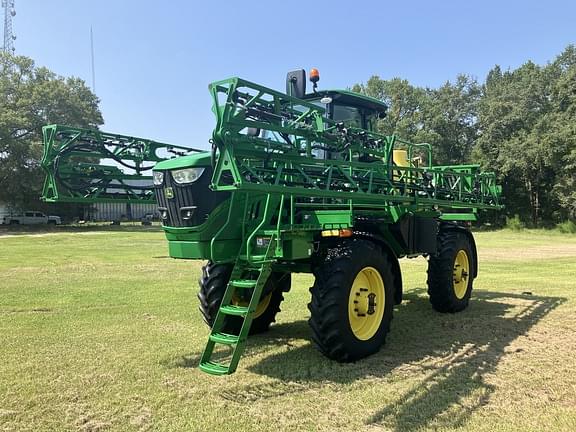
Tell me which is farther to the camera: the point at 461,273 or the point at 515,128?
the point at 515,128

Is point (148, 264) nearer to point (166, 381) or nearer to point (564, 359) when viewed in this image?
point (166, 381)

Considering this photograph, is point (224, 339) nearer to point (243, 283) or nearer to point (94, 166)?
point (243, 283)

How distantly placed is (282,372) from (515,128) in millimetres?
41902

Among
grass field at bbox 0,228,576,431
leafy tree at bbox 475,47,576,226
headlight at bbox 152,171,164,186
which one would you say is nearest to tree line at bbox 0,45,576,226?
leafy tree at bbox 475,47,576,226

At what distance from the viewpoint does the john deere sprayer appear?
15.5 feet

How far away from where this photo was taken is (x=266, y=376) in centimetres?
507

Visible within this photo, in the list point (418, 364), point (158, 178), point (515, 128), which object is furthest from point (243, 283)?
point (515, 128)

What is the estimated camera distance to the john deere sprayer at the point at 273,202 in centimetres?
471

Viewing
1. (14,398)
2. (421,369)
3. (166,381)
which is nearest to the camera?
(14,398)

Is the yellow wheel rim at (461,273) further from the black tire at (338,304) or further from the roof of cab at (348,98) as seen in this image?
the black tire at (338,304)

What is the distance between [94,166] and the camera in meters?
6.19

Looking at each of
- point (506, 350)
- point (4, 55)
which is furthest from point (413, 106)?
point (506, 350)

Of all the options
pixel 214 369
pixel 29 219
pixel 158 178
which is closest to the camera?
pixel 214 369

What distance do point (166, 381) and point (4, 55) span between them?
50189mm
